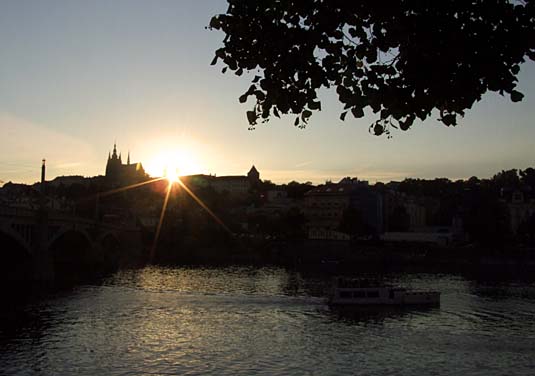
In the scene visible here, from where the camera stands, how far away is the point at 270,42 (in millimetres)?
9258

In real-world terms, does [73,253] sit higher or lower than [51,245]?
lower

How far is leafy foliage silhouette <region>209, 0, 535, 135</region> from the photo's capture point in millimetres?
8469

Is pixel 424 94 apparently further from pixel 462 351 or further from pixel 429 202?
pixel 429 202

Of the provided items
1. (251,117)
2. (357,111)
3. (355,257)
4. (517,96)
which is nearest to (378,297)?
(251,117)

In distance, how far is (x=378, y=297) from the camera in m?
57.9

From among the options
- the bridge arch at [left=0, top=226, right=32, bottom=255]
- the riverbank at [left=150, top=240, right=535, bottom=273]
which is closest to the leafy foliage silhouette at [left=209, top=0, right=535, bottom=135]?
the bridge arch at [left=0, top=226, right=32, bottom=255]

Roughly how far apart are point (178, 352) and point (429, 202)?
169364mm

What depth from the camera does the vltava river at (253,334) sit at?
33844 millimetres

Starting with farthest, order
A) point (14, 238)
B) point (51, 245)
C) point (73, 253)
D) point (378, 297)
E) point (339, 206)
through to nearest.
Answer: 1. point (339, 206)
2. point (73, 253)
3. point (51, 245)
4. point (14, 238)
5. point (378, 297)

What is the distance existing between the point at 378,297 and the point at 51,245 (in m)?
48.8

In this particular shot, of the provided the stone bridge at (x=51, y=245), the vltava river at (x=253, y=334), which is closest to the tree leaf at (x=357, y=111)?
the vltava river at (x=253, y=334)

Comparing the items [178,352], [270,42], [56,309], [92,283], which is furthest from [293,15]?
[92,283]

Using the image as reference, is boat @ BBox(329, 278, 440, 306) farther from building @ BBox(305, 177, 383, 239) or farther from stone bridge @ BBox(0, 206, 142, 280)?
building @ BBox(305, 177, 383, 239)

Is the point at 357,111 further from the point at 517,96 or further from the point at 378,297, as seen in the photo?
the point at 378,297
